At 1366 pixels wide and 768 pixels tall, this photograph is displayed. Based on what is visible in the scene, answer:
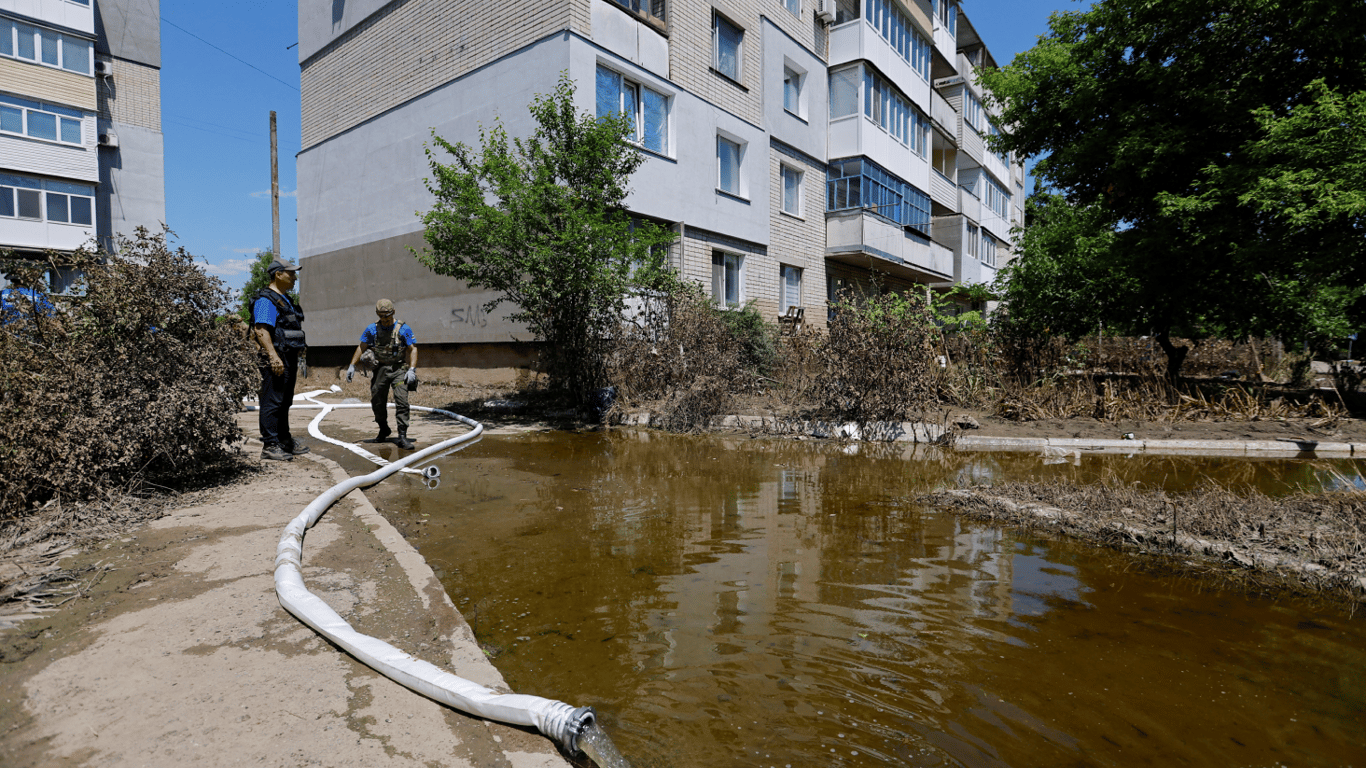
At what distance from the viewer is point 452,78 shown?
52.5 ft

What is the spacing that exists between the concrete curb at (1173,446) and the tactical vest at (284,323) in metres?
8.67

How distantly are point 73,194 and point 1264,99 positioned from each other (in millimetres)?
35952

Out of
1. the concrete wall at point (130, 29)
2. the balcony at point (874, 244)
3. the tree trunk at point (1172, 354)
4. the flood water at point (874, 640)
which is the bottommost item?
the flood water at point (874, 640)

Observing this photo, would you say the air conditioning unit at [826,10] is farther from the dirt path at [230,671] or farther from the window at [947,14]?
the dirt path at [230,671]

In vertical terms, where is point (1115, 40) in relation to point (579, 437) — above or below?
above

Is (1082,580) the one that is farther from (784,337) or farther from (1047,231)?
(1047,231)

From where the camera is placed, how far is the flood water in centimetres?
253

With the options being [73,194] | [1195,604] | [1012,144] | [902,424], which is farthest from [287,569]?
[73,194]

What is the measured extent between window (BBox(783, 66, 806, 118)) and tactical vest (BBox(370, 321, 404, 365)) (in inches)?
618

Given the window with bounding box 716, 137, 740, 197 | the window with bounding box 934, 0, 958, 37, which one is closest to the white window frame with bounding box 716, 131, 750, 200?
the window with bounding box 716, 137, 740, 197

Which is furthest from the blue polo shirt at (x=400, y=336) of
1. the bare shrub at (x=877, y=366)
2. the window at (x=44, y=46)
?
the window at (x=44, y=46)

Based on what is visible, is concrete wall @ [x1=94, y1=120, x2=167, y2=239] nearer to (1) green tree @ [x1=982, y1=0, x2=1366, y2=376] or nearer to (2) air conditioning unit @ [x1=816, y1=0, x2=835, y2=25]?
(2) air conditioning unit @ [x1=816, y1=0, x2=835, y2=25]

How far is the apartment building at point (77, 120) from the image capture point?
2344 cm

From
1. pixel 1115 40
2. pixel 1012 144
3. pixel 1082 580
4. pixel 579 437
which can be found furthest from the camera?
pixel 1012 144
